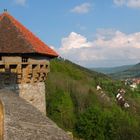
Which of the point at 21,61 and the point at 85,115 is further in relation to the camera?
the point at 85,115

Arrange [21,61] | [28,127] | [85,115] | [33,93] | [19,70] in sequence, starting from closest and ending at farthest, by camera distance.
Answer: [28,127] → [19,70] → [21,61] → [33,93] → [85,115]

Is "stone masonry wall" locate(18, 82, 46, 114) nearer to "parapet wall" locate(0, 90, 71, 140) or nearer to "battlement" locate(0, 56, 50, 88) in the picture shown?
"battlement" locate(0, 56, 50, 88)

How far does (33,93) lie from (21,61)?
1.27 metres

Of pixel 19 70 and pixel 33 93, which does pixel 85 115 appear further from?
pixel 19 70

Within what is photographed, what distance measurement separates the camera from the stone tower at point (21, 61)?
12516mm

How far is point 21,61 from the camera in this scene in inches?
504

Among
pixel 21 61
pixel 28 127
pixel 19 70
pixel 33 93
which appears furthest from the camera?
pixel 33 93

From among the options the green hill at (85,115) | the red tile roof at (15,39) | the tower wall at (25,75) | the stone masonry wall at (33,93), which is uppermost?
the red tile roof at (15,39)

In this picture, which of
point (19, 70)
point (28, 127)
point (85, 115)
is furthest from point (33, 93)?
point (85, 115)

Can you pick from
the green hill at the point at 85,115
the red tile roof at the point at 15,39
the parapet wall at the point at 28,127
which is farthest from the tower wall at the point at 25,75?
the green hill at the point at 85,115

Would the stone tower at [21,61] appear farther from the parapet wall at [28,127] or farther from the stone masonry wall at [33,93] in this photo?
the parapet wall at [28,127]

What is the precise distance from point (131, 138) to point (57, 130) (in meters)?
Result: 42.8

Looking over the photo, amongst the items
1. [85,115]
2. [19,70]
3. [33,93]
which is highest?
[19,70]

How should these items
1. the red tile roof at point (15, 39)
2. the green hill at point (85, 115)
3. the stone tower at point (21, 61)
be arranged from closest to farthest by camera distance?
1. the stone tower at point (21, 61)
2. the red tile roof at point (15, 39)
3. the green hill at point (85, 115)
